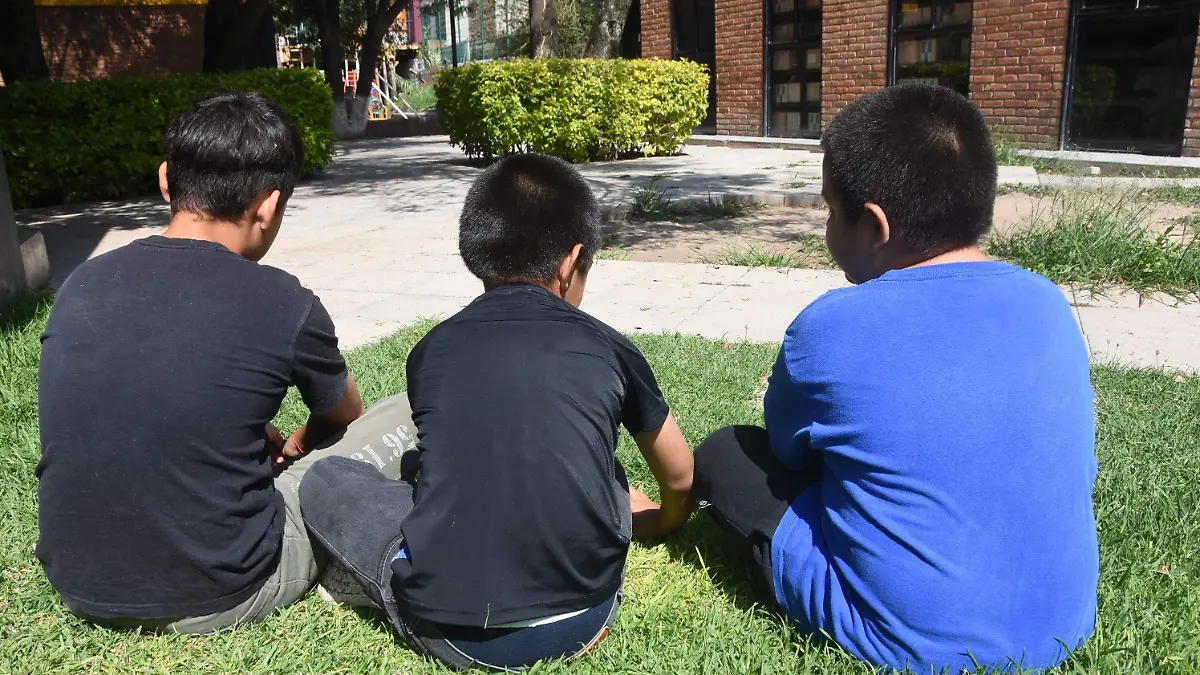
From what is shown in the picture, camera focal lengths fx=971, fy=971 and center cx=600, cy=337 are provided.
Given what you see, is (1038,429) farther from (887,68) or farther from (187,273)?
(887,68)

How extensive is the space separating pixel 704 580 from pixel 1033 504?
107cm

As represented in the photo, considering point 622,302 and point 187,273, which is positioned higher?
point 187,273

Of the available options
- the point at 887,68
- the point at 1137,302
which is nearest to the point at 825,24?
the point at 887,68

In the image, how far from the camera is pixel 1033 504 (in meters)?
1.87

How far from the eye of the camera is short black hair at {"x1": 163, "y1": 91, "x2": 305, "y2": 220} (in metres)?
2.30

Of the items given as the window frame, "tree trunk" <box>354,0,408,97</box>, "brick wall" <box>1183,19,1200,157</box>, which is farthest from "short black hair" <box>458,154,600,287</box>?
"tree trunk" <box>354,0,408,97</box>

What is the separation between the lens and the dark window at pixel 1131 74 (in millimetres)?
11469

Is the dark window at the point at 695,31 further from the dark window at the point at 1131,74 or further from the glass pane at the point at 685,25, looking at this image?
the dark window at the point at 1131,74

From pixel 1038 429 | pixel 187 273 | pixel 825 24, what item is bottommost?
pixel 1038 429

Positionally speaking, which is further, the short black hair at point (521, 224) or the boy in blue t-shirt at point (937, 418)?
the short black hair at point (521, 224)

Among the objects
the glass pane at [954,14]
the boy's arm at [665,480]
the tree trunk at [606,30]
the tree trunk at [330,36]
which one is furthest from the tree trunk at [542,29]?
the boy's arm at [665,480]

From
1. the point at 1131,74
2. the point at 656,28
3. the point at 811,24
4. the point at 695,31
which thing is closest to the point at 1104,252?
the point at 1131,74

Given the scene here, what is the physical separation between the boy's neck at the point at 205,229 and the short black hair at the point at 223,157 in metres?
0.02

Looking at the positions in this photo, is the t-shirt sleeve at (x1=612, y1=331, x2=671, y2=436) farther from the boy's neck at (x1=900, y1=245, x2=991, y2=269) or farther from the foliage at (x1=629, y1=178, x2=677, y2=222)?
the foliage at (x1=629, y1=178, x2=677, y2=222)
